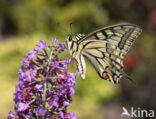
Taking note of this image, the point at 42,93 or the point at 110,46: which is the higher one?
the point at 110,46

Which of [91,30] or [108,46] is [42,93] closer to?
[108,46]

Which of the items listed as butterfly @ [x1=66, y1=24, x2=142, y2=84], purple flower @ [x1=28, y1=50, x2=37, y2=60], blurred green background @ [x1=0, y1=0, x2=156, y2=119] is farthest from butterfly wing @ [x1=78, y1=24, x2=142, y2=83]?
blurred green background @ [x1=0, y1=0, x2=156, y2=119]

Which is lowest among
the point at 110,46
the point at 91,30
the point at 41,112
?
the point at 41,112

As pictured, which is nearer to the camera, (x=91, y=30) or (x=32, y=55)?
(x=32, y=55)

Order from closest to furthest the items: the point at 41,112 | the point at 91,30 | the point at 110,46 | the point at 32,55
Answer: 1. the point at 41,112
2. the point at 32,55
3. the point at 110,46
4. the point at 91,30

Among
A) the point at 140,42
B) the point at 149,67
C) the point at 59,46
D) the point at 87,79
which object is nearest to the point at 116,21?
the point at 140,42

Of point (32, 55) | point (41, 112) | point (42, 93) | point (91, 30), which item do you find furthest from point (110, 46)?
point (91, 30)

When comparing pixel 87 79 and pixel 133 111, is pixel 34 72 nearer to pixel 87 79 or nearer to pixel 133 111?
pixel 87 79

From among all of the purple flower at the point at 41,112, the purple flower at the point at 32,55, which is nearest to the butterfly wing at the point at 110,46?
the purple flower at the point at 32,55
